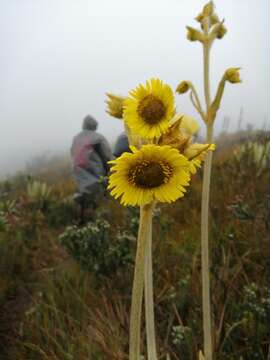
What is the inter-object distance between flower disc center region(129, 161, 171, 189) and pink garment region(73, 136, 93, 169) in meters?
4.66

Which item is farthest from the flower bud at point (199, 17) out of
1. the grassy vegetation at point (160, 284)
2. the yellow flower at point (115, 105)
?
the grassy vegetation at point (160, 284)

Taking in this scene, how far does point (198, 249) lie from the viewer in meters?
2.31

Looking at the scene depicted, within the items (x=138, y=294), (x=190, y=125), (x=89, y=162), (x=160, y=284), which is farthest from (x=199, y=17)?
(x=89, y=162)

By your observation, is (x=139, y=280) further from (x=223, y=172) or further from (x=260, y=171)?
(x=223, y=172)

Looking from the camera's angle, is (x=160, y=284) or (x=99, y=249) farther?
(x=99, y=249)

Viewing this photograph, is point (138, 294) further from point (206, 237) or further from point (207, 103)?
point (207, 103)

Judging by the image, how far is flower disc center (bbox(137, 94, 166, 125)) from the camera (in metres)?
0.83

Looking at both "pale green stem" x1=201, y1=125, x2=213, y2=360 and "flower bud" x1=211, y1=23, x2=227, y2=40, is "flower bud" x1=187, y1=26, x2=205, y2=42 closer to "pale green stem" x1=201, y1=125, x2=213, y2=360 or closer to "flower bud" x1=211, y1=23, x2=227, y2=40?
"flower bud" x1=211, y1=23, x2=227, y2=40

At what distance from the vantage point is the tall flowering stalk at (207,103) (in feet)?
3.75

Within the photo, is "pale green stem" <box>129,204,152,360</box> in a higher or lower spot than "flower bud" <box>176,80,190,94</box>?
lower

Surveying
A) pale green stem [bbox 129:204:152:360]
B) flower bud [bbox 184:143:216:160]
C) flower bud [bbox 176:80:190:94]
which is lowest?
pale green stem [bbox 129:204:152:360]

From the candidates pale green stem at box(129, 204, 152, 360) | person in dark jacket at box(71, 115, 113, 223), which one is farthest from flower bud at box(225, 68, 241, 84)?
person in dark jacket at box(71, 115, 113, 223)

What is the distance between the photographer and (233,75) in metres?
1.20

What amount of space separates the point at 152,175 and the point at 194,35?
78cm
